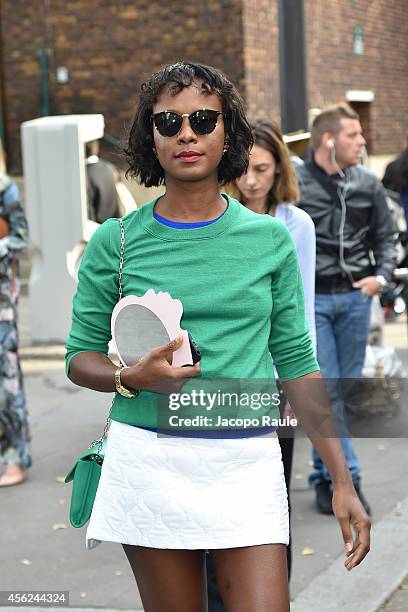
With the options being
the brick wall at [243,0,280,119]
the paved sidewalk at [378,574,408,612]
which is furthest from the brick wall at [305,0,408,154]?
the paved sidewalk at [378,574,408,612]

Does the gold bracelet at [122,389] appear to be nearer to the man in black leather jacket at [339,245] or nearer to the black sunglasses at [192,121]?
the black sunglasses at [192,121]

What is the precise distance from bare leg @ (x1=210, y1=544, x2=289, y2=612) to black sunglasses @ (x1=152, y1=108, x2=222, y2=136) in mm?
976

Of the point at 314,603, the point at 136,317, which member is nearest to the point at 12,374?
the point at 314,603

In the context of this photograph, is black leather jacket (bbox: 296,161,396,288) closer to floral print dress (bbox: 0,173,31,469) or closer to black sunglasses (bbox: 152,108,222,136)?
floral print dress (bbox: 0,173,31,469)

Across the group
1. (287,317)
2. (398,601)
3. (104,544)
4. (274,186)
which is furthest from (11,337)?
(287,317)

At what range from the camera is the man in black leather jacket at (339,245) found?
588cm

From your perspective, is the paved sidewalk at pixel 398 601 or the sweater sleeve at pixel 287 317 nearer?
the sweater sleeve at pixel 287 317

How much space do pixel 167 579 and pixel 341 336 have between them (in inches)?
132

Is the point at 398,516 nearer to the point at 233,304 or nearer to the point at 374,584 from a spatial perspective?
the point at 374,584

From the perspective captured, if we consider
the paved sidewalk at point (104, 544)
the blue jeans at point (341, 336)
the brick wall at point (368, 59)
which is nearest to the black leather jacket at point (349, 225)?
the blue jeans at point (341, 336)

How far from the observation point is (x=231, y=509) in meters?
2.70

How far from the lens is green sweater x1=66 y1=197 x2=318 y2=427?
270 centimetres

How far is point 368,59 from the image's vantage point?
20.6m

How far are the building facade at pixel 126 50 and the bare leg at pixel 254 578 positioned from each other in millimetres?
13139
